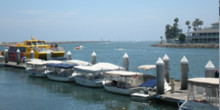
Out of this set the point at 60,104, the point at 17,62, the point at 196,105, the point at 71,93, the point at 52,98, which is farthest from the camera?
the point at 17,62

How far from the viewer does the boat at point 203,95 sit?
15.5 m

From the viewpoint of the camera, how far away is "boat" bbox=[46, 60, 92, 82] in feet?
102

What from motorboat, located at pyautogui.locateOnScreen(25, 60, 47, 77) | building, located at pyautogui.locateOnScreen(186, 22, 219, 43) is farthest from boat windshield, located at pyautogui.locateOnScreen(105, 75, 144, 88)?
building, located at pyautogui.locateOnScreen(186, 22, 219, 43)

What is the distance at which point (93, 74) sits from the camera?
1112 inches

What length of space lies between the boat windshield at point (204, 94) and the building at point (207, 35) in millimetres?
110337

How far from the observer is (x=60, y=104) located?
72.7 ft

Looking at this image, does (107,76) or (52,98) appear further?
(107,76)

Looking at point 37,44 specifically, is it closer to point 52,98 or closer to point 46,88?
point 46,88

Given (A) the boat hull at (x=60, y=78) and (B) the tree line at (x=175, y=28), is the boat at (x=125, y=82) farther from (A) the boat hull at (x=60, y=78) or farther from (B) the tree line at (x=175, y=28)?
(B) the tree line at (x=175, y=28)

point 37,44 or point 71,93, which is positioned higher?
point 37,44

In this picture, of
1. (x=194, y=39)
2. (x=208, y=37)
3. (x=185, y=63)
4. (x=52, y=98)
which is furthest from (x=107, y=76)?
(x=194, y=39)

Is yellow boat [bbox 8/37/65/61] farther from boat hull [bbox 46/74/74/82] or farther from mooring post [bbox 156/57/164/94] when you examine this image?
mooring post [bbox 156/57/164/94]

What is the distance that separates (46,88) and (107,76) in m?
7.09

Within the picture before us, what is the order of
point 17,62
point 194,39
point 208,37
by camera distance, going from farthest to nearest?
point 194,39 < point 208,37 < point 17,62
